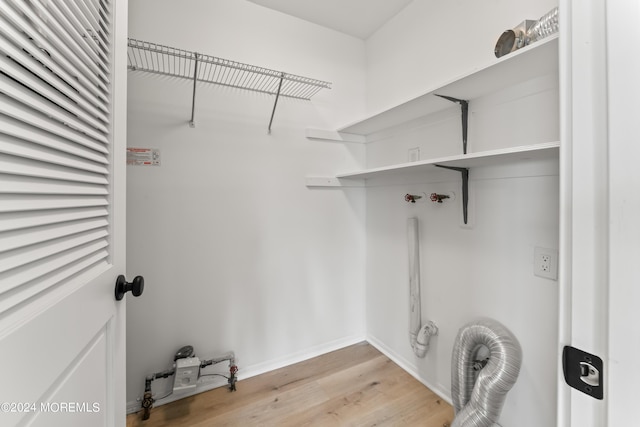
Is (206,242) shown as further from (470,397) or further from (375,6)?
(375,6)

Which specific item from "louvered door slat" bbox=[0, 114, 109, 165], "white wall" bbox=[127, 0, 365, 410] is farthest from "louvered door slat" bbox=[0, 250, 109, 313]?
"white wall" bbox=[127, 0, 365, 410]

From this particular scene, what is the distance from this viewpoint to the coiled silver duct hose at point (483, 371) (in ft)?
3.72

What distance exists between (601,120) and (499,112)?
1.00m

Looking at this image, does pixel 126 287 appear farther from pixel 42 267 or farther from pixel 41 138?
pixel 41 138

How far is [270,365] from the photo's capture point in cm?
185

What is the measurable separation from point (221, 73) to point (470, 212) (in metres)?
1.81

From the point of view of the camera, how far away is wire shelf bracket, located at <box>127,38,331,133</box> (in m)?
1.52

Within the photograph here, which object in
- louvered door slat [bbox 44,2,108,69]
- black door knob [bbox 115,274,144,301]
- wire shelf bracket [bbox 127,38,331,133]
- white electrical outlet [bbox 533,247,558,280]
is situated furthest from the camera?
wire shelf bracket [bbox 127,38,331,133]

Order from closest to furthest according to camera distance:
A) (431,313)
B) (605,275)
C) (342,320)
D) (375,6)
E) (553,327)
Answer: (605,275) < (553,327) < (431,313) < (375,6) < (342,320)

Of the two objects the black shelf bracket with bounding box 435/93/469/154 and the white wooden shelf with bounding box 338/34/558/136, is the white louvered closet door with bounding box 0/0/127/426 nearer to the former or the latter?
the white wooden shelf with bounding box 338/34/558/136

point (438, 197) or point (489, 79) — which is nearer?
point (489, 79)

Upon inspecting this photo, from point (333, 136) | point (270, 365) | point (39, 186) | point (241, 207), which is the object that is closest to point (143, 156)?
point (241, 207)

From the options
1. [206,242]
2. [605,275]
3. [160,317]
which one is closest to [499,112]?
[605,275]

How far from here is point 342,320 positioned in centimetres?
216
